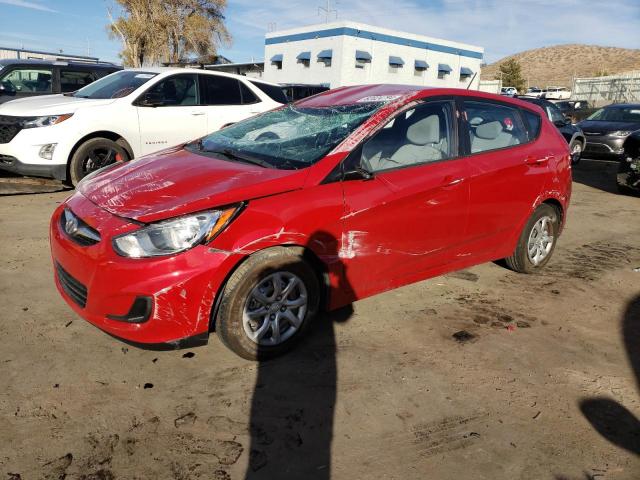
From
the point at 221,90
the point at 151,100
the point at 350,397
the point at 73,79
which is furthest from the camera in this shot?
the point at 73,79

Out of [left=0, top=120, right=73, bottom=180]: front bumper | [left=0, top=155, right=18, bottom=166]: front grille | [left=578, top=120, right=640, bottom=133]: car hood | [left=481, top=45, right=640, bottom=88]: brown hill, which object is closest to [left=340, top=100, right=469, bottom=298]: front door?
[left=0, top=120, right=73, bottom=180]: front bumper

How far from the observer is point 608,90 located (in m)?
39.3

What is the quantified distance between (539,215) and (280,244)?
9.20 feet

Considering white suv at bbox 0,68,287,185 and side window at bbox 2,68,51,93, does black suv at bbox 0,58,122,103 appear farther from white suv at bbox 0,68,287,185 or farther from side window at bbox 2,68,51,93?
white suv at bbox 0,68,287,185

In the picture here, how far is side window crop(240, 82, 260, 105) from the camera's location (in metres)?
8.06

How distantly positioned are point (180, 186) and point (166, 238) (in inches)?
17.6

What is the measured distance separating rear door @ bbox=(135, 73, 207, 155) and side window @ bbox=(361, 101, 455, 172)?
449 cm

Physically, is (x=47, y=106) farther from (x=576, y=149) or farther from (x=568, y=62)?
(x=568, y=62)

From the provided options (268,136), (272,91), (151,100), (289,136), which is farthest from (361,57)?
(289,136)

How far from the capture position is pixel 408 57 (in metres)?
39.0

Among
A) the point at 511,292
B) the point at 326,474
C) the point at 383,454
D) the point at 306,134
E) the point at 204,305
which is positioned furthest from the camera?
the point at 511,292

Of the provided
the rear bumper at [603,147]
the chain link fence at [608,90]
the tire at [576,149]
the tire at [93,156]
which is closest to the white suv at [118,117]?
the tire at [93,156]

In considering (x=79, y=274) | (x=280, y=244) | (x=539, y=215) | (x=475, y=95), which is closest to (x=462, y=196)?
(x=475, y=95)

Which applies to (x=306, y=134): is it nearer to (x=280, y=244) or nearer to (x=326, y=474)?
(x=280, y=244)
